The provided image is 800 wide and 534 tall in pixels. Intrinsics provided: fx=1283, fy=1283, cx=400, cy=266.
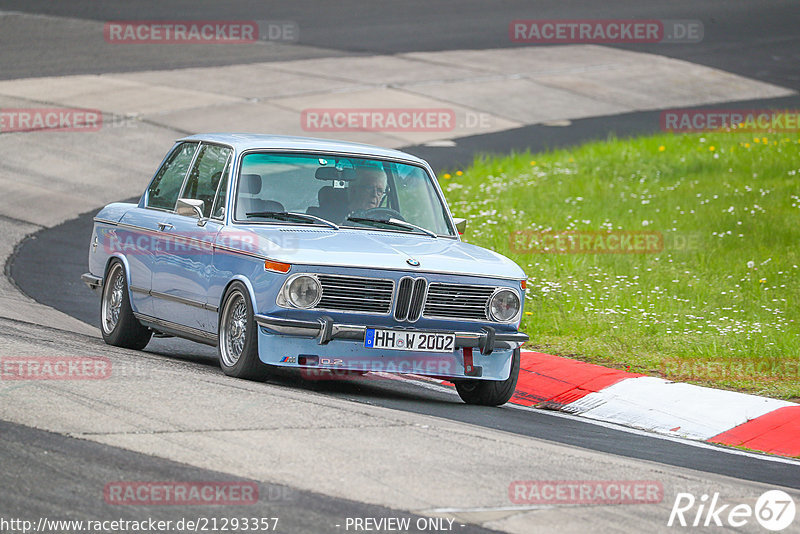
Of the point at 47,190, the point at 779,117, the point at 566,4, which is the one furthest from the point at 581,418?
the point at 566,4

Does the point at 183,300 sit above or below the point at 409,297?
below

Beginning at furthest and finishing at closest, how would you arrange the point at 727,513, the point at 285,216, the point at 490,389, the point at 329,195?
1. the point at 329,195
2. the point at 490,389
3. the point at 285,216
4. the point at 727,513

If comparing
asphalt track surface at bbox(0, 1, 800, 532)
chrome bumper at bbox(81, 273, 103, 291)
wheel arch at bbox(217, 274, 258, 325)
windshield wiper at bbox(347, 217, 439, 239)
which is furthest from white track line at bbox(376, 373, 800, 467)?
chrome bumper at bbox(81, 273, 103, 291)

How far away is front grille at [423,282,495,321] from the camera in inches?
336

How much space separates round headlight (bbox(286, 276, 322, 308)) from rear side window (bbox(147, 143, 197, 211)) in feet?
7.23

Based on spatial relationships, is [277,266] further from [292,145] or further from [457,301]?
[292,145]

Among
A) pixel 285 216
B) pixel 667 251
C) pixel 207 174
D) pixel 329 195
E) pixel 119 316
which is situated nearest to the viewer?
pixel 285 216

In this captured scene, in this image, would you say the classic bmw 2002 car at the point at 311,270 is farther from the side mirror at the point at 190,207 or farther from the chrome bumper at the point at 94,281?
the chrome bumper at the point at 94,281

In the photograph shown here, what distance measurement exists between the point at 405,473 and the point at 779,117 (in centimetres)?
2097

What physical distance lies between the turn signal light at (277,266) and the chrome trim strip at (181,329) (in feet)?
3.05

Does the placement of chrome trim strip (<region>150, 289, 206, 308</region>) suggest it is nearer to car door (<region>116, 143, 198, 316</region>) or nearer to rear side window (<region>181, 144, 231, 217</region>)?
car door (<region>116, 143, 198, 316</region>)

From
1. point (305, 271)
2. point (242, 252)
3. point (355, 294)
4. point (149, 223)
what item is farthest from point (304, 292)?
point (149, 223)

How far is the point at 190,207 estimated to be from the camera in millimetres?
9250

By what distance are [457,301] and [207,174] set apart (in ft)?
7.75
